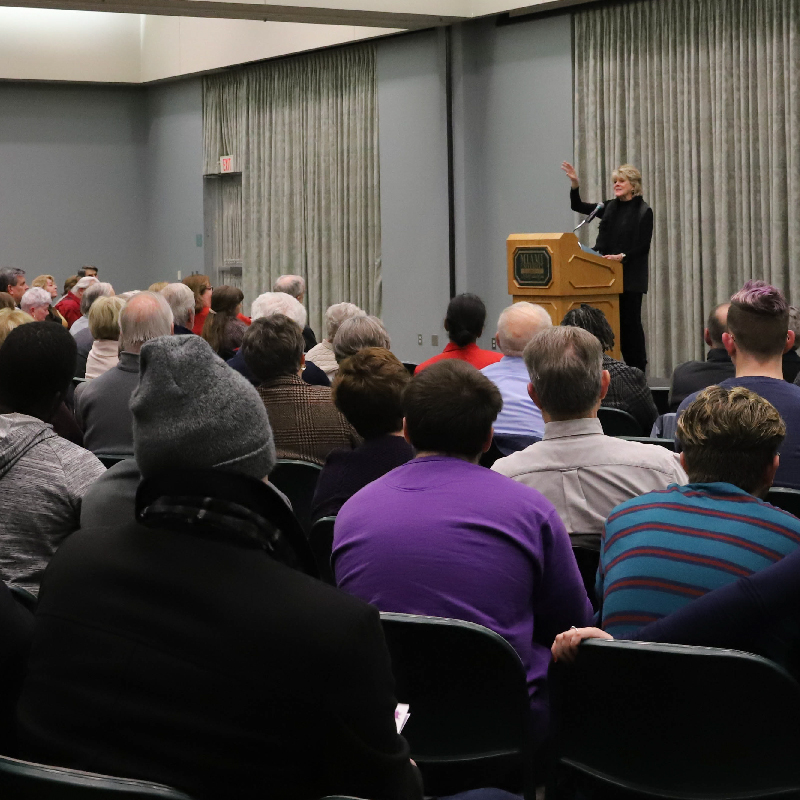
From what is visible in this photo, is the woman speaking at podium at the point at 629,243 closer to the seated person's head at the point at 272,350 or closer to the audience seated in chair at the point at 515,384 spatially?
the audience seated in chair at the point at 515,384

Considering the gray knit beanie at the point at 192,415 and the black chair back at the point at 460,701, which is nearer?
the gray knit beanie at the point at 192,415

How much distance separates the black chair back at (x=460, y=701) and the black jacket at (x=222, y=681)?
518 millimetres

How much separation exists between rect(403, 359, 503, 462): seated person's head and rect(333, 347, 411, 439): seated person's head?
716 mm

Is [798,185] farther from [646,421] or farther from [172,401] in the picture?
[172,401]

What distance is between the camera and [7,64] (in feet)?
46.2

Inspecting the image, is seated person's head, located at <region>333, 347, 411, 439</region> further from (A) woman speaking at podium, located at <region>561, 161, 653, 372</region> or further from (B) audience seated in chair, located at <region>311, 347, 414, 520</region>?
(A) woman speaking at podium, located at <region>561, 161, 653, 372</region>

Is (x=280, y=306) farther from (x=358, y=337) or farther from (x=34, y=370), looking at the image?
(x=34, y=370)

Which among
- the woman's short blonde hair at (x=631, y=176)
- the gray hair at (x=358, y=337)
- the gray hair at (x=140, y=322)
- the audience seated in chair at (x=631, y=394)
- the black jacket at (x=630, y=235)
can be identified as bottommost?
the audience seated in chair at (x=631, y=394)

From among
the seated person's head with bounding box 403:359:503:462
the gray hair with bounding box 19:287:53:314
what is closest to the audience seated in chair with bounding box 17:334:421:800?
the seated person's head with bounding box 403:359:503:462

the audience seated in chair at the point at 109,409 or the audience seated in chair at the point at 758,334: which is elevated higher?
the audience seated in chair at the point at 758,334

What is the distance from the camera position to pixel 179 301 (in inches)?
270

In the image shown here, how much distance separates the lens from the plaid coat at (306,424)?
13.5ft

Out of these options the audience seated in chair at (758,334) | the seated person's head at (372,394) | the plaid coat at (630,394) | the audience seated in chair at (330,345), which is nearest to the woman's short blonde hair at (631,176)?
the audience seated in chair at (330,345)

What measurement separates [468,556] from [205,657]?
0.89 metres
